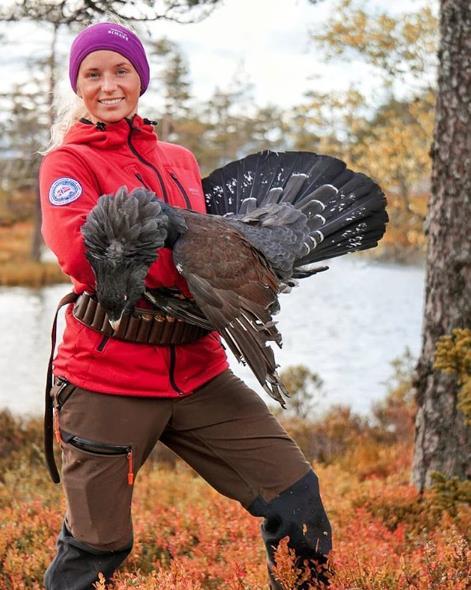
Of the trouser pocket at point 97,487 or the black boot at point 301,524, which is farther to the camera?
the black boot at point 301,524

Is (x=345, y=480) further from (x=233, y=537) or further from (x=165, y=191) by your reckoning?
(x=165, y=191)

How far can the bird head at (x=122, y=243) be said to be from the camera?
9.75ft

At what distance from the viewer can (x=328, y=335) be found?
73.3 ft

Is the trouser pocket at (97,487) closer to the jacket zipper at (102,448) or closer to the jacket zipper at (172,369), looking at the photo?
the jacket zipper at (102,448)

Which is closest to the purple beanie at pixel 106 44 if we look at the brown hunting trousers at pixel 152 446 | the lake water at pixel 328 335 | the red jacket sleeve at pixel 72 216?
the red jacket sleeve at pixel 72 216

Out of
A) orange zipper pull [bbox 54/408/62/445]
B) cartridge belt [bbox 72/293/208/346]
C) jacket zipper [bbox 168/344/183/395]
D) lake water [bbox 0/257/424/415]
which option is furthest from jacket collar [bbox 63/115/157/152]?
lake water [bbox 0/257/424/415]

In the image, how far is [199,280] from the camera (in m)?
3.15

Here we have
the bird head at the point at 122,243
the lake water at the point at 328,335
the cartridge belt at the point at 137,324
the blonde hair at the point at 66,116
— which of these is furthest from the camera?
the lake water at the point at 328,335

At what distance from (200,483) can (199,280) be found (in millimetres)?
4215

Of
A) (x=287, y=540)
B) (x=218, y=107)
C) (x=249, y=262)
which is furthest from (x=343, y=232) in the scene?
(x=218, y=107)

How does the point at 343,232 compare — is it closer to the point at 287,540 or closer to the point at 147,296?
the point at 147,296

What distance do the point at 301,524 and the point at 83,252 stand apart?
4.91ft

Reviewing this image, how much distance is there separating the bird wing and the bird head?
0.59 feet

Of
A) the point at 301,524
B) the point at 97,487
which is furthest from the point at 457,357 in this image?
the point at 97,487
